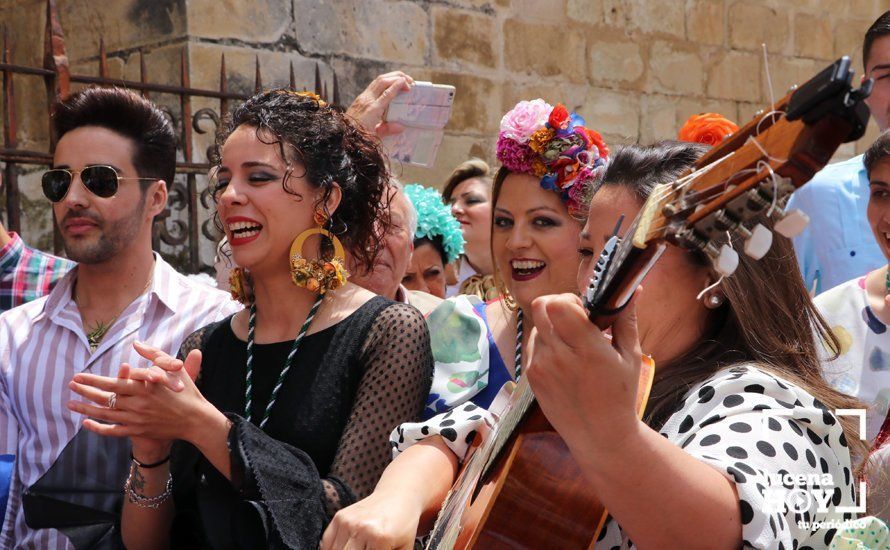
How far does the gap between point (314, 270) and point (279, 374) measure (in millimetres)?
345

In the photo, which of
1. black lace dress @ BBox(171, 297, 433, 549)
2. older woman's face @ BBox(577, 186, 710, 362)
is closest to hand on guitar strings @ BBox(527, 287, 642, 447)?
older woman's face @ BBox(577, 186, 710, 362)

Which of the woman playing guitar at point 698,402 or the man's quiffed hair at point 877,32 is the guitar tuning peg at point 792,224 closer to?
the woman playing guitar at point 698,402

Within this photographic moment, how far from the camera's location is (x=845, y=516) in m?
1.85

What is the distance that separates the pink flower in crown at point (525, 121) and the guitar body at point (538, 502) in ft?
6.14

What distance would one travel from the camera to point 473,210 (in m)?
6.26

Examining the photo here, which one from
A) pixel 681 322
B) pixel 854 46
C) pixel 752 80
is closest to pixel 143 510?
pixel 681 322

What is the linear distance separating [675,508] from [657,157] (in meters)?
0.99

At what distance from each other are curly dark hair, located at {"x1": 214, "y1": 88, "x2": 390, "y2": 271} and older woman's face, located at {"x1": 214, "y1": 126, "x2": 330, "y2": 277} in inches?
1.0

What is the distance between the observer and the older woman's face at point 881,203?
3.13 m

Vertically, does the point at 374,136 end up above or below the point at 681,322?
above

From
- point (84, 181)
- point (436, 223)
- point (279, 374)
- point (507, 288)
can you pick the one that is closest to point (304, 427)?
point (279, 374)

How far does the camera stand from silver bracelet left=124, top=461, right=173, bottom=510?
2.75 metres

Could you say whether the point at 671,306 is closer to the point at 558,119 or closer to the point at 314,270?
the point at 314,270

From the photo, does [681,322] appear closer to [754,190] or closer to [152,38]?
[754,190]
